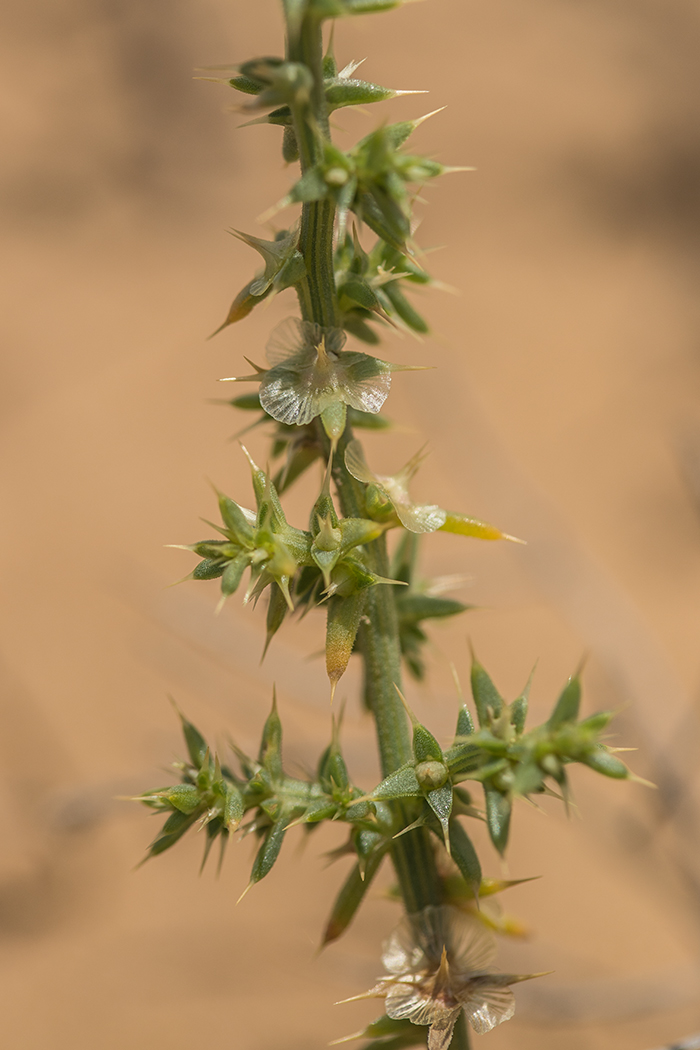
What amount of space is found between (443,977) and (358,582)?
59cm

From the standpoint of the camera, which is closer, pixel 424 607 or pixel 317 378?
pixel 317 378

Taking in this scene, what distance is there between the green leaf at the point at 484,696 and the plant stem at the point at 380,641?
11 centimetres

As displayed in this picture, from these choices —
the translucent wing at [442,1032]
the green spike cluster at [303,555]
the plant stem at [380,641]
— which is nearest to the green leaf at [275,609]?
the green spike cluster at [303,555]

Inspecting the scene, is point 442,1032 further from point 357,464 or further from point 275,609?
point 357,464

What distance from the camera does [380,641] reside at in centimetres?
137

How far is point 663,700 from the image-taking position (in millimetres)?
3982

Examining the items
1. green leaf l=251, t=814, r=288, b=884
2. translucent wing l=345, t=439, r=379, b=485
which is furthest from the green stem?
green leaf l=251, t=814, r=288, b=884

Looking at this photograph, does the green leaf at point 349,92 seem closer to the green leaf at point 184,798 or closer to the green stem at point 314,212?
the green stem at point 314,212

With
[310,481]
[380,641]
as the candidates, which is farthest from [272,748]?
[310,481]

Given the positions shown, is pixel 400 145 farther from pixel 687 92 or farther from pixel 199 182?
pixel 687 92

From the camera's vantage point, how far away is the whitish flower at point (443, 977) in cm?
131

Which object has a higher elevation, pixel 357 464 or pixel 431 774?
pixel 357 464

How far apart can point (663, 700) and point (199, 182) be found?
5.22 meters

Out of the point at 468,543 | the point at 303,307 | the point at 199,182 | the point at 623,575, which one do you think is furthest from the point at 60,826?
the point at 199,182
